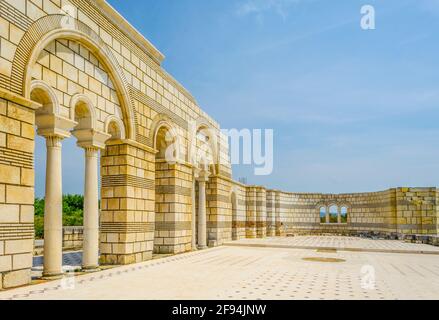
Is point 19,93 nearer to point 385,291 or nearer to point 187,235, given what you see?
point 385,291

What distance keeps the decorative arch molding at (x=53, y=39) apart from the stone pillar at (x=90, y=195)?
1660 mm

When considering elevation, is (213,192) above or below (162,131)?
below

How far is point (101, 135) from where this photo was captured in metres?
10.9

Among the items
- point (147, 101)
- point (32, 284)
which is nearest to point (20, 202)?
point (32, 284)

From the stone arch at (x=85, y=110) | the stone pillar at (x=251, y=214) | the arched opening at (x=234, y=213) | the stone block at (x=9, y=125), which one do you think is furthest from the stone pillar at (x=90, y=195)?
the stone pillar at (x=251, y=214)

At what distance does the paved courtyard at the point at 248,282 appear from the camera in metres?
7.39

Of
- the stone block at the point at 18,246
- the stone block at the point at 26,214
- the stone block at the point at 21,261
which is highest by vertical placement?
the stone block at the point at 26,214

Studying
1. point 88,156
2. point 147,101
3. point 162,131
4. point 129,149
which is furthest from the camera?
point 162,131

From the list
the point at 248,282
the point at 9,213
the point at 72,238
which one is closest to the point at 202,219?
the point at 72,238

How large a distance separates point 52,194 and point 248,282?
4.92m

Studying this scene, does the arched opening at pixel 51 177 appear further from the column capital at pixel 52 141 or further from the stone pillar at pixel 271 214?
the stone pillar at pixel 271 214

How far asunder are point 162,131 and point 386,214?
20.3 meters
